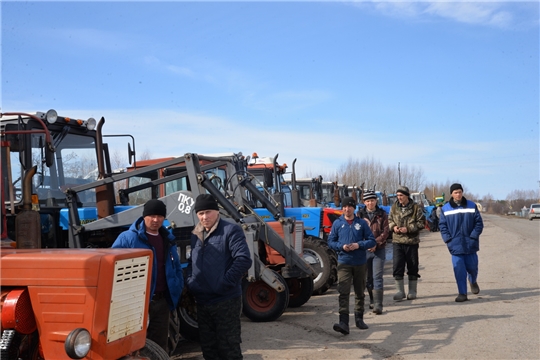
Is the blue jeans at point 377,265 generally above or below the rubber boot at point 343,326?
above

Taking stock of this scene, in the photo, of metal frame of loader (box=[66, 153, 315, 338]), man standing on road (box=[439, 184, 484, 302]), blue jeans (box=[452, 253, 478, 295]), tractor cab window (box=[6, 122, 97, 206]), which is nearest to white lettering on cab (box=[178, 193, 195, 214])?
metal frame of loader (box=[66, 153, 315, 338])

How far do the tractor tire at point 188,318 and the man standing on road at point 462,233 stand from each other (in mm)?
4608

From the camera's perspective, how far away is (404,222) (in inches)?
382

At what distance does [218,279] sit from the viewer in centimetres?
487

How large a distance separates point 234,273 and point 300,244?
4.67 m

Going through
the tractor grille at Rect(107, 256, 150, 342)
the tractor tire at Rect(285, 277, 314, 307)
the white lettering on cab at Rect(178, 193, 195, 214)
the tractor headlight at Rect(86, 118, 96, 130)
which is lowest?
the tractor tire at Rect(285, 277, 314, 307)

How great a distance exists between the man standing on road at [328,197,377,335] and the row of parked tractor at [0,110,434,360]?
91 cm

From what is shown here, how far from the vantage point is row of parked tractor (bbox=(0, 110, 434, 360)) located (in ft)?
11.8

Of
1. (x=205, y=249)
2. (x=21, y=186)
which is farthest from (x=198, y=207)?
(x=21, y=186)

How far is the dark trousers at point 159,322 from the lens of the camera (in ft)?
16.5

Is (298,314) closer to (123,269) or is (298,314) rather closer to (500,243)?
(123,269)

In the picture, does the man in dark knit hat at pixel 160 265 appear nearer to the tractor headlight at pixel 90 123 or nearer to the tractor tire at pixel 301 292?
the tractor headlight at pixel 90 123

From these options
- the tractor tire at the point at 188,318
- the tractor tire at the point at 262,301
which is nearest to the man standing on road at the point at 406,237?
the tractor tire at the point at 262,301

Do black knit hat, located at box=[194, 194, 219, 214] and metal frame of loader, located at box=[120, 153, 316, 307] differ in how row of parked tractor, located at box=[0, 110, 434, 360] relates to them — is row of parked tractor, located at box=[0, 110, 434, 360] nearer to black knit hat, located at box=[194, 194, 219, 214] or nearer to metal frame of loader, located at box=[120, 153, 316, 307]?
metal frame of loader, located at box=[120, 153, 316, 307]
